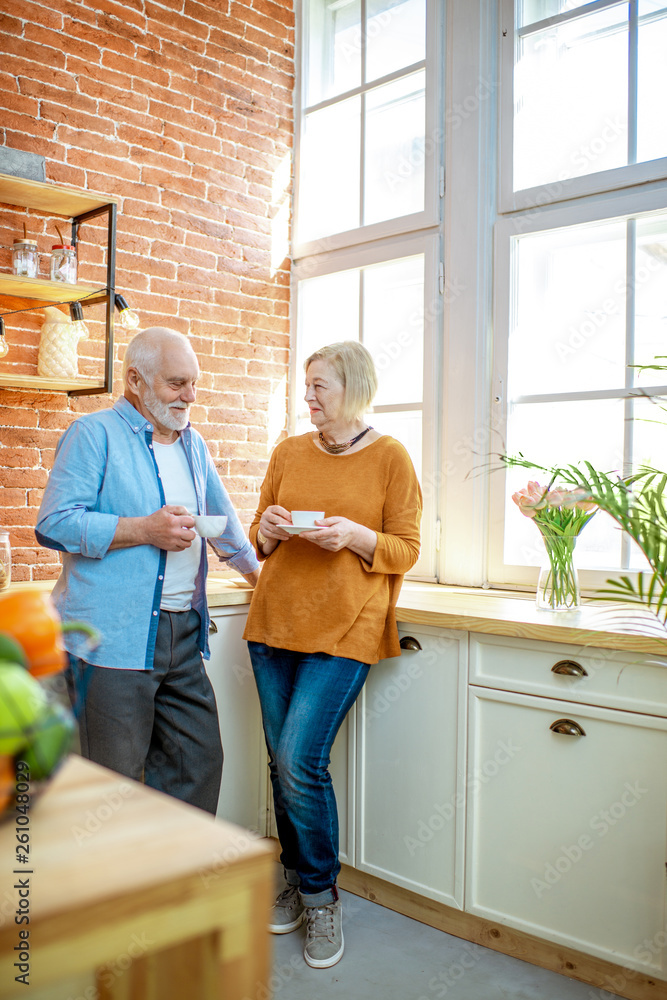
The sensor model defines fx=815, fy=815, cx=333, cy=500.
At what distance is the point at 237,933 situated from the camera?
58 centimetres

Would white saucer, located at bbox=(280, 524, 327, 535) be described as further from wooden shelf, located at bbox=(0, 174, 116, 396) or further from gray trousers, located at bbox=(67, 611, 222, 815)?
wooden shelf, located at bbox=(0, 174, 116, 396)

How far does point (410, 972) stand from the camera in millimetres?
2113

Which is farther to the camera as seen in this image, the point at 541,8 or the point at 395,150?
the point at 395,150

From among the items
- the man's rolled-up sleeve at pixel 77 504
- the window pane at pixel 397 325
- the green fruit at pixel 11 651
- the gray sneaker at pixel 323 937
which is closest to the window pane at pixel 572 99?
the window pane at pixel 397 325

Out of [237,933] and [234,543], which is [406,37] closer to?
[234,543]

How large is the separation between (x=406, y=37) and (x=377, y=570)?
2.20 meters

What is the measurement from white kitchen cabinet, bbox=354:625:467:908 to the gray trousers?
1.57ft

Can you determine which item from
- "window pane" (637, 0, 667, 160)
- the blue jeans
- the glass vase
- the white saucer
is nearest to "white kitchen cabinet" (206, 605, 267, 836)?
the blue jeans

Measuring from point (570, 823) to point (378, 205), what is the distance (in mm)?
2354

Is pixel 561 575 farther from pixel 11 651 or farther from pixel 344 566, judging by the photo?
pixel 11 651

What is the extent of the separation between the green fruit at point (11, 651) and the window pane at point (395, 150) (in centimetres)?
280

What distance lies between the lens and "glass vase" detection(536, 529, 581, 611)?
222 cm

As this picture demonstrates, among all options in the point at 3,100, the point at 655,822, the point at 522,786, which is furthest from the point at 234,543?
the point at 3,100

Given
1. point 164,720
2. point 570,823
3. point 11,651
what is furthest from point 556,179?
point 11,651
